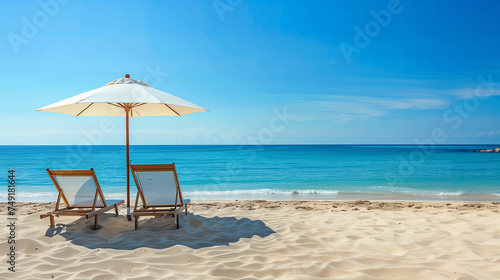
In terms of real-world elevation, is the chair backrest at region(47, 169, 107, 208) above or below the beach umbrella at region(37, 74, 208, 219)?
below

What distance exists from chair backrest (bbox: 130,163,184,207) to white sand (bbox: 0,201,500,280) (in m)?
0.36

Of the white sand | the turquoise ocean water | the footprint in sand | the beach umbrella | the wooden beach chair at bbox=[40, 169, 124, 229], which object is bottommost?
the turquoise ocean water

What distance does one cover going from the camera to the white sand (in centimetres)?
272

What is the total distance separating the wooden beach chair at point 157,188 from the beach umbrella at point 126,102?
1.80 feet

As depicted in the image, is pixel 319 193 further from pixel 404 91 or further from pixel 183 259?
pixel 404 91

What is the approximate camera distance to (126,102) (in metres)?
3.88

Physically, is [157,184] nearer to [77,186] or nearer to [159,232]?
[159,232]

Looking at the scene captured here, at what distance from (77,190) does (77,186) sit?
83 millimetres

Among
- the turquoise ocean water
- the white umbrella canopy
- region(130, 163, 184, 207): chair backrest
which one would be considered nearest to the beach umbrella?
the white umbrella canopy

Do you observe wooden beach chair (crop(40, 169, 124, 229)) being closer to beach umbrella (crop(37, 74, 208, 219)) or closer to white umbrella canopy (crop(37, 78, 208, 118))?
beach umbrella (crop(37, 74, 208, 219))

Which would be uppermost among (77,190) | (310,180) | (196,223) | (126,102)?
(126,102)

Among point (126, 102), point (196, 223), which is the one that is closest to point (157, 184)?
point (196, 223)

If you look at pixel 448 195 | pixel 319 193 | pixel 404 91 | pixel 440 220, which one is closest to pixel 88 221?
pixel 440 220

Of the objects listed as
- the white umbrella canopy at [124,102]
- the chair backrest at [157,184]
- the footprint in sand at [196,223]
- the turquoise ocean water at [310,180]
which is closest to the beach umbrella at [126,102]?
the white umbrella canopy at [124,102]
